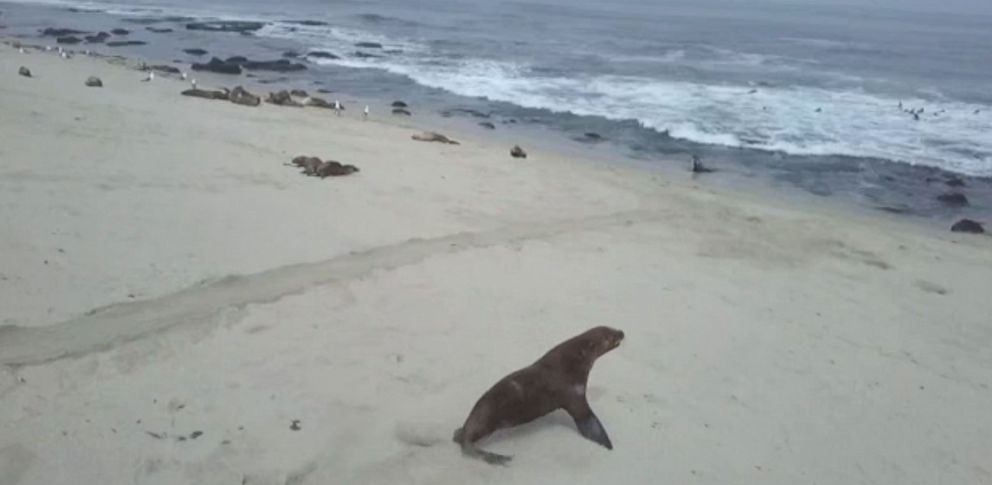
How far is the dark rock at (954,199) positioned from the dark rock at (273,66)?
17.8 m

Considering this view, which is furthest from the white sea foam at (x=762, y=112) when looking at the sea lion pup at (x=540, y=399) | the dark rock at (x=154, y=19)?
the dark rock at (x=154, y=19)

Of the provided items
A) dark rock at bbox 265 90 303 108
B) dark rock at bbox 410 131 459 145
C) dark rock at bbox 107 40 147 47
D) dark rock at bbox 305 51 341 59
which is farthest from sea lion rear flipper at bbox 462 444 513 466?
dark rock at bbox 107 40 147 47

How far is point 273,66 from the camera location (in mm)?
24312

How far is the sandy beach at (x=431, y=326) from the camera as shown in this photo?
13.9ft

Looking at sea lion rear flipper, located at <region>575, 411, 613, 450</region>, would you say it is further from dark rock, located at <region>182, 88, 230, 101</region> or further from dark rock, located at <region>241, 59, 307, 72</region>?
dark rock, located at <region>241, 59, 307, 72</region>

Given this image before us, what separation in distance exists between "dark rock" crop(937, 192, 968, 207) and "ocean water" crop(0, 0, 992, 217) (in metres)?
0.25

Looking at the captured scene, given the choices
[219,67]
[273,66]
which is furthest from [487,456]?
[273,66]

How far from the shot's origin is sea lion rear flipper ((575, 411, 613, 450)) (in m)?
4.37

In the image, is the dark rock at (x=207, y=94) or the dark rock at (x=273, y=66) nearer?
the dark rock at (x=207, y=94)

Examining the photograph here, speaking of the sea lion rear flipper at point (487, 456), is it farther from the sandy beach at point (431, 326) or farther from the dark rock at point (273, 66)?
the dark rock at point (273, 66)

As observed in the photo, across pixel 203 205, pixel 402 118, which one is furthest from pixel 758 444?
pixel 402 118

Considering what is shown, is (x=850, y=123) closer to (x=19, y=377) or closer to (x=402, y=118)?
(x=402, y=118)

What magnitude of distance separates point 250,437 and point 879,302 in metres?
5.55

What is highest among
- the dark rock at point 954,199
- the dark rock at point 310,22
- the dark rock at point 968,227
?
the dark rock at point 310,22
